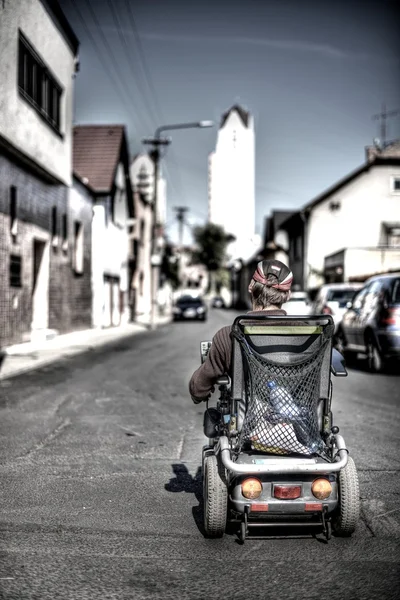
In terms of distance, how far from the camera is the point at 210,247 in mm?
102375

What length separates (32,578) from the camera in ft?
11.2

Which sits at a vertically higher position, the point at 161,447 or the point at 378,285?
the point at 378,285

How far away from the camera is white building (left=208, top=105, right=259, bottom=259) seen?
671 inches

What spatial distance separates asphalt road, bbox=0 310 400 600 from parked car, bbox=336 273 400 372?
3.50 meters

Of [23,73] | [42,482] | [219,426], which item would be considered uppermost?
[23,73]

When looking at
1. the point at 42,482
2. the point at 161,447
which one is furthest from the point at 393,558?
the point at 161,447

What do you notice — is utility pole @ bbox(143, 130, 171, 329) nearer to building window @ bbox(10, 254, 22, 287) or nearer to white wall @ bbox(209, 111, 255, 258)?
white wall @ bbox(209, 111, 255, 258)

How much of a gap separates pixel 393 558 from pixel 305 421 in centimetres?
80

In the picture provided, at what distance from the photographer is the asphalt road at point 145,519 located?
3357 millimetres

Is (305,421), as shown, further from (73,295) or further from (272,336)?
(73,295)

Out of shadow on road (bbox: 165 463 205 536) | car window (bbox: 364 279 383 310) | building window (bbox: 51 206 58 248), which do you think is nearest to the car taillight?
car window (bbox: 364 279 383 310)

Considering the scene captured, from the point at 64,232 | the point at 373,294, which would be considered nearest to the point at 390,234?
the point at 64,232

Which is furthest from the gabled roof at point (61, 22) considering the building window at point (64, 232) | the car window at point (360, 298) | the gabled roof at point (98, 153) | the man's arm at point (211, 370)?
the man's arm at point (211, 370)

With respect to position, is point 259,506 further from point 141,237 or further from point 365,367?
point 141,237
